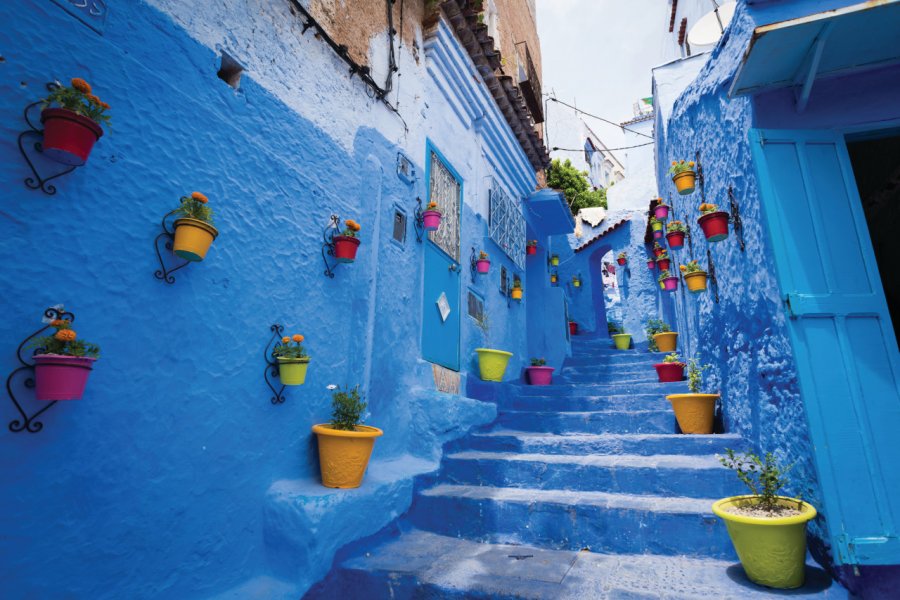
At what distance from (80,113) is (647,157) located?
17.4 m

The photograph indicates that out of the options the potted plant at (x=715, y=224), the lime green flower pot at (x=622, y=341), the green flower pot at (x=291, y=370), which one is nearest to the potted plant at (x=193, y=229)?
the green flower pot at (x=291, y=370)

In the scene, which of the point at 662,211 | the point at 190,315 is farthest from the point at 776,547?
the point at 662,211

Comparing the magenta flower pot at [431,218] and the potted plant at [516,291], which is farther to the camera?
the potted plant at [516,291]

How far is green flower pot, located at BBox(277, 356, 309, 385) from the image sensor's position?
3.17 metres

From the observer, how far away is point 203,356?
2.75 metres

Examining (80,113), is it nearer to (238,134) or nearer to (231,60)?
(238,134)

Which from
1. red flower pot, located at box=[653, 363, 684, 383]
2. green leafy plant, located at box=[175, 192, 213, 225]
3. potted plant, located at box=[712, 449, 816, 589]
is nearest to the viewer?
potted plant, located at box=[712, 449, 816, 589]

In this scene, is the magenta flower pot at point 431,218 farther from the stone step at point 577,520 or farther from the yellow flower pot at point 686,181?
the stone step at point 577,520

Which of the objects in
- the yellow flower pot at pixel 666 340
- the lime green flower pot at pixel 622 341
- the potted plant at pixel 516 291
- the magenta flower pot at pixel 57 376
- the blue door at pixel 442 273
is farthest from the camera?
the lime green flower pot at pixel 622 341

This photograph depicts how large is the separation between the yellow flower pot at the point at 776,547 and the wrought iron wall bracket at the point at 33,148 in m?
3.80

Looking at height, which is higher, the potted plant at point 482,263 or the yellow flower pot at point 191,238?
the potted plant at point 482,263

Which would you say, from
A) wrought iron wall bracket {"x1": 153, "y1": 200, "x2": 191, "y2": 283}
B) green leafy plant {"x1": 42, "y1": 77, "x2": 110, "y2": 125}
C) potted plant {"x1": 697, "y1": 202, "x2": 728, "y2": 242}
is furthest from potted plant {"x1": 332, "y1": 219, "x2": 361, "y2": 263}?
potted plant {"x1": 697, "y1": 202, "x2": 728, "y2": 242}

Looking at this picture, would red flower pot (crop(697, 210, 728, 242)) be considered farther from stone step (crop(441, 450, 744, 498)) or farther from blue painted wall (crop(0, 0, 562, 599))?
blue painted wall (crop(0, 0, 562, 599))

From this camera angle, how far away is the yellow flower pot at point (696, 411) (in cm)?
441
